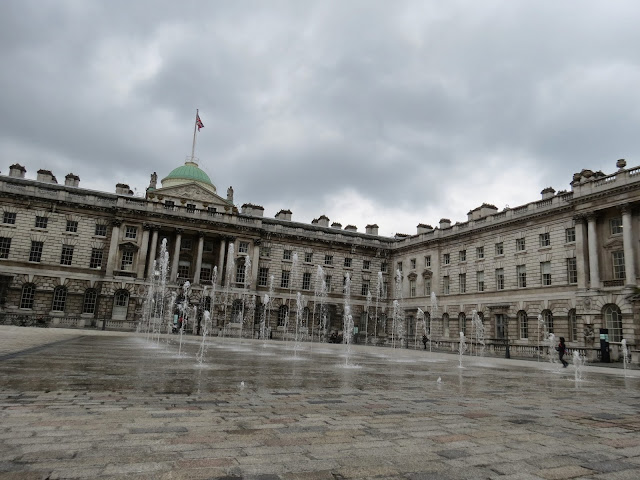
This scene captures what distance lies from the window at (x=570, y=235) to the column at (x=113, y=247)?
41.8 m

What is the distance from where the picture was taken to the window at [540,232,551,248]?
1449 inches

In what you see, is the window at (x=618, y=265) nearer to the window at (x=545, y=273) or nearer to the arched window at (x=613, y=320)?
the arched window at (x=613, y=320)

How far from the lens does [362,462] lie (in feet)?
14.8

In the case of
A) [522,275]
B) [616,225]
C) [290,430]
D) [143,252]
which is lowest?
[290,430]

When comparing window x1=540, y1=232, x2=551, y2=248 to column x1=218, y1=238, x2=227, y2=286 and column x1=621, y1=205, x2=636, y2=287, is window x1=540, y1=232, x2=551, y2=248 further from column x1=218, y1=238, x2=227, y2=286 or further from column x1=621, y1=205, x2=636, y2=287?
column x1=218, y1=238, x2=227, y2=286

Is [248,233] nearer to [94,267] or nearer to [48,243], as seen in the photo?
[94,267]

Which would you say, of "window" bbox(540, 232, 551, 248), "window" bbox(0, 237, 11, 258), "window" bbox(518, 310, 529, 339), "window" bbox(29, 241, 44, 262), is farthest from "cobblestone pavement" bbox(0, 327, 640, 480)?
"window" bbox(0, 237, 11, 258)

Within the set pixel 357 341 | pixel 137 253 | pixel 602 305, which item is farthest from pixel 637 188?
pixel 137 253

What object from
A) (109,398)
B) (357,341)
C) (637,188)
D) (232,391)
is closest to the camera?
(109,398)

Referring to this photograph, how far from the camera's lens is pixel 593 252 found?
32.4 m

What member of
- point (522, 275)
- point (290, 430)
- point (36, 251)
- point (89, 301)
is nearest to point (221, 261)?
point (89, 301)

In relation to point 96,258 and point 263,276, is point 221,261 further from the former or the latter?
point 96,258

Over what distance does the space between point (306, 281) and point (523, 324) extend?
2450 centimetres

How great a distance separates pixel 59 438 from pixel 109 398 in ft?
8.15
